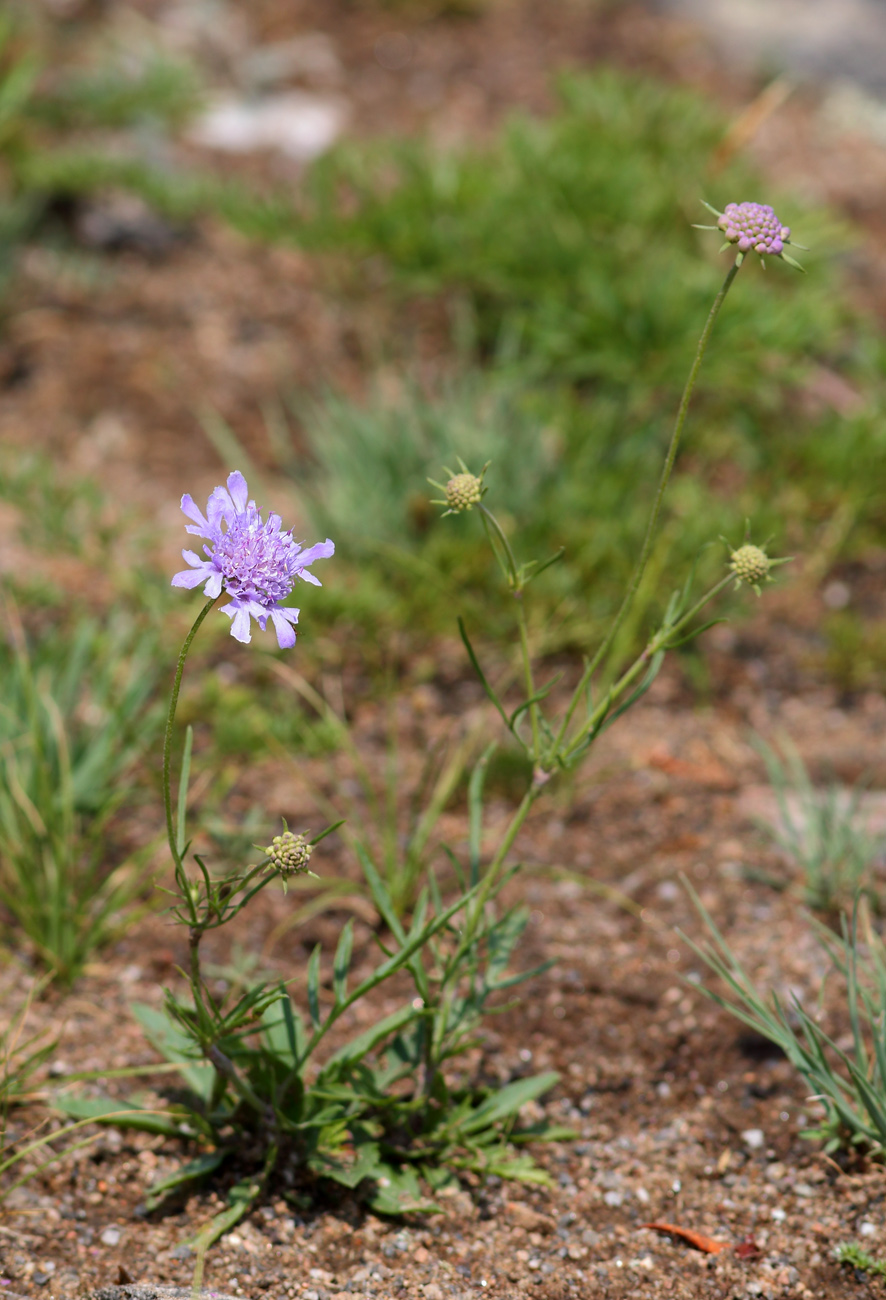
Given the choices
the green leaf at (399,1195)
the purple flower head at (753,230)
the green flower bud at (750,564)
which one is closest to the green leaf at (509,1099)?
the green leaf at (399,1195)

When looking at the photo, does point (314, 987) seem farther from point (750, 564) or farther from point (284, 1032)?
point (750, 564)

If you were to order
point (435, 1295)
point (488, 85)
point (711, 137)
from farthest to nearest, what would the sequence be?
point (488, 85) < point (711, 137) < point (435, 1295)

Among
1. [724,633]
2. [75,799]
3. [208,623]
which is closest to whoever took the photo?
[75,799]

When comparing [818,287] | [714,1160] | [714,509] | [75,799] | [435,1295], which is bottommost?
[435,1295]

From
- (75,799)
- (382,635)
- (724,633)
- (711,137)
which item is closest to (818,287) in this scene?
(711,137)

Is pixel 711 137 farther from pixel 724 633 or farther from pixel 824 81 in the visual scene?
pixel 724 633

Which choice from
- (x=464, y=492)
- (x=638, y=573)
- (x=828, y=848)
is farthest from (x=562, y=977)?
(x=464, y=492)
